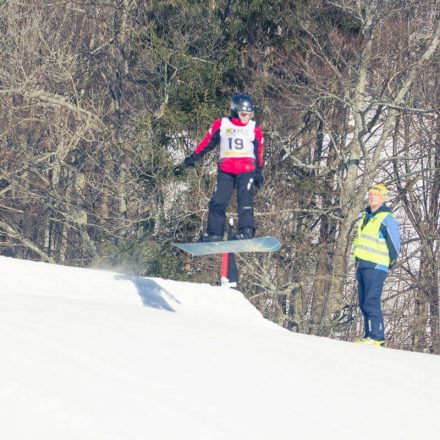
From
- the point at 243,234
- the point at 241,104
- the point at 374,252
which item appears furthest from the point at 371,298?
the point at 241,104

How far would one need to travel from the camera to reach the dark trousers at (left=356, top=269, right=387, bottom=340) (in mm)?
9445

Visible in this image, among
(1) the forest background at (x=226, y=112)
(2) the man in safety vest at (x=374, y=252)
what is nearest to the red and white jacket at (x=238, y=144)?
(2) the man in safety vest at (x=374, y=252)

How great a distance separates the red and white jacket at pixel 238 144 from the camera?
9773 millimetres

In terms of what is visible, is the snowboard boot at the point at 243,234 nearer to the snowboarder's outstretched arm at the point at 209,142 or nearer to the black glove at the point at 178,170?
the snowboarder's outstretched arm at the point at 209,142

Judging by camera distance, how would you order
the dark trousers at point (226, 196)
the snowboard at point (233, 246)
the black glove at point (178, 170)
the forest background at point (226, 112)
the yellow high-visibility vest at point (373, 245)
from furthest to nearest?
the forest background at point (226, 112)
the black glove at point (178, 170)
the dark trousers at point (226, 196)
the snowboard at point (233, 246)
the yellow high-visibility vest at point (373, 245)

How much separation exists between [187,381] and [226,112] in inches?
645

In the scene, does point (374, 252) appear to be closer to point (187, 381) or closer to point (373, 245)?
point (373, 245)

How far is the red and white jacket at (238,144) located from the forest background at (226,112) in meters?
10.6

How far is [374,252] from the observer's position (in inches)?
370

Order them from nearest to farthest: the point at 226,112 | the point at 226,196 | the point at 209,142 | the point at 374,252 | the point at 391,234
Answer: the point at 391,234 → the point at 374,252 → the point at 226,196 → the point at 209,142 → the point at 226,112

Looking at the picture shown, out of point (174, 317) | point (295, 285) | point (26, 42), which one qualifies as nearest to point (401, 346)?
point (295, 285)

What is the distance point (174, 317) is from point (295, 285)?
14.1 meters

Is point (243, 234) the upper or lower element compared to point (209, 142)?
lower

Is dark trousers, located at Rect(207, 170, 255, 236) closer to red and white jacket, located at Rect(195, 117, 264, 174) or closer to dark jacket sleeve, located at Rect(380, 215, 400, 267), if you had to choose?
red and white jacket, located at Rect(195, 117, 264, 174)
